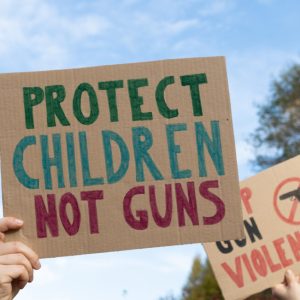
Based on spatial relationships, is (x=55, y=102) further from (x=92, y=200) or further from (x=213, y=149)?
(x=213, y=149)

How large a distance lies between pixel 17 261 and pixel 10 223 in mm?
267

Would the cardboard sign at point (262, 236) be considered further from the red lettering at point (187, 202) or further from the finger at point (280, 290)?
the red lettering at point (187, 202)

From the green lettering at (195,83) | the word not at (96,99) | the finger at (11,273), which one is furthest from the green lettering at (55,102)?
the finger at (11,273)

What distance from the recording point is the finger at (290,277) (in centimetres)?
392

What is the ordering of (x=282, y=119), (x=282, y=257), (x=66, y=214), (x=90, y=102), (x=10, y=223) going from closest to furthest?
(x=10, y=223) < (x=66, y=214) < (x=90, y=102) < (x=282, y=257) < (x=282, y=119)

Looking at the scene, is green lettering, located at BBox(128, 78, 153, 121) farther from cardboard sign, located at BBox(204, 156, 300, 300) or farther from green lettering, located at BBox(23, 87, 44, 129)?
cardboard sign, located at BBox(204, 156, 300, 300)

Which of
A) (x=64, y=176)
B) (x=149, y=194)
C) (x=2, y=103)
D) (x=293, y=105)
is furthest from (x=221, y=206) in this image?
(x=293, y=105)

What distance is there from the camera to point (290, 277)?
397 centimetres

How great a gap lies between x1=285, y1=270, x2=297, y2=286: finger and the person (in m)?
1.38

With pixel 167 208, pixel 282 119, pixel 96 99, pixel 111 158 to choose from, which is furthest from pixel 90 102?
pixel 282 119

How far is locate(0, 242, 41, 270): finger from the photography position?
9.62 feet

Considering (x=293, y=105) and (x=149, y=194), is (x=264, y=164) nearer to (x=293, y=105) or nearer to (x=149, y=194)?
(x=293, y=105)

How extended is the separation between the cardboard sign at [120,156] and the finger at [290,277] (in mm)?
799

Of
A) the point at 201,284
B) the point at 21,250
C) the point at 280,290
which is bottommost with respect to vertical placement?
the point at 280,290
